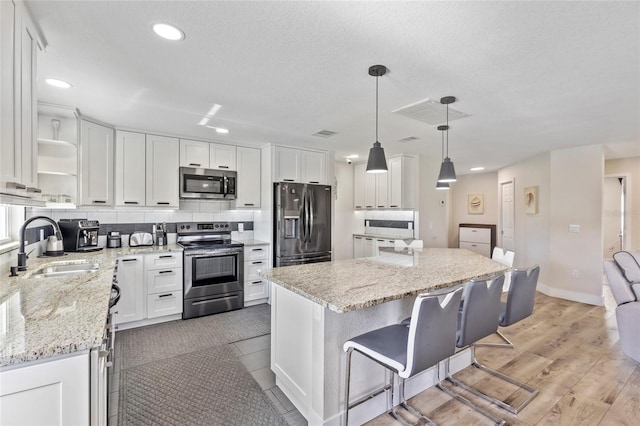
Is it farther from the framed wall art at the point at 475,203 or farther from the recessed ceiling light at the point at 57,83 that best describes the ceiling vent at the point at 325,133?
the framed wall art at the point at 475,203

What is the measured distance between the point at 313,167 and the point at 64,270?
3291 millimetres

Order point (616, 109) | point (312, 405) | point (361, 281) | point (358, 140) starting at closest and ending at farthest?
1. point (312, 405)
2. point (361, 281)
3. point (616, 109)
4. point (358, 140)

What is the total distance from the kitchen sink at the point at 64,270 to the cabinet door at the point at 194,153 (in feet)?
5.85

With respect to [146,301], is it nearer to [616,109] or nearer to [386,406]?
[386,406]

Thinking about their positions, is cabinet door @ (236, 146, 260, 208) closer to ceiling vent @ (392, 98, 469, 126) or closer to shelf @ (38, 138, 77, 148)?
shelf @ (38, 138, 77, 148)

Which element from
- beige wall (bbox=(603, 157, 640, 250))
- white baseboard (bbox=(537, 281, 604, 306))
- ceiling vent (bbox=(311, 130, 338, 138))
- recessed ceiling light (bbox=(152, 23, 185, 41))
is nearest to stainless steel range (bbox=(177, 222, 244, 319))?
ceiling vent (bbox=(311, 130, 338, 138))

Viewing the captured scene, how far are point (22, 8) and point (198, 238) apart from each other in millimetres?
3258

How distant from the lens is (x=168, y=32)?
1.74m

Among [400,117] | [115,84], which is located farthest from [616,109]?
[115,84]

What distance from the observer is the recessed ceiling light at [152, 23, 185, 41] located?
169 centimetres

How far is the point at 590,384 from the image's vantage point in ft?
8.01

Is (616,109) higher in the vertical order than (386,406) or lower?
higher

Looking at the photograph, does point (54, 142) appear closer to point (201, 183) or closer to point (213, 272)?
point (201, 183)

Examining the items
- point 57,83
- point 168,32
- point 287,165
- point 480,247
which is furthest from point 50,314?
point 480,247
